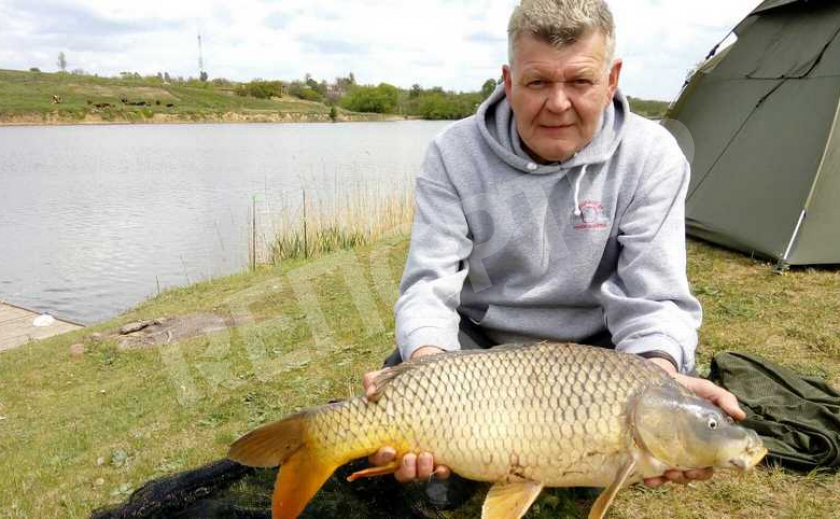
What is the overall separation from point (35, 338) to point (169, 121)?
30.5 m

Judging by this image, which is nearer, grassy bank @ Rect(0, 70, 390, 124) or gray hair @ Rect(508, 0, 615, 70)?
gray hair @ Rect(508, 0, 615, 70)

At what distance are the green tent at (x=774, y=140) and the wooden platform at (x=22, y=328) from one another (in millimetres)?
4762

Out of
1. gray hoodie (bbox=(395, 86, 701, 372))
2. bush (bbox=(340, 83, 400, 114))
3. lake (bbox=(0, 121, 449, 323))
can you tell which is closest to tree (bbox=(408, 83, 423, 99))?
bush (bbox=(340, 83, 400, 114))

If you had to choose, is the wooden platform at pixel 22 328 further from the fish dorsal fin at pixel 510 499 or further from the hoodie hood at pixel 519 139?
the fish dorsal fin at pixel 510 499

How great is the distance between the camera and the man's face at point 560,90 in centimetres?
153

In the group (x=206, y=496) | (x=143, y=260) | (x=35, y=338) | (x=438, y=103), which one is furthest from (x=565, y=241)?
(x=438, y=103)

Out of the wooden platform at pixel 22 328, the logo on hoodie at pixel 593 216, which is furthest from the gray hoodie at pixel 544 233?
the wooden platform at pixel 22 328

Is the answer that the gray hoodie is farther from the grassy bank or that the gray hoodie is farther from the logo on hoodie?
the grassy bank

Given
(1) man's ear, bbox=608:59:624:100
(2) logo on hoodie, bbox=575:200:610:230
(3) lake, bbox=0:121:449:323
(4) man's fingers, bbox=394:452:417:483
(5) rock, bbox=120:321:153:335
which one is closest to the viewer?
(4) man's fingers, bbox=394:452:417:483

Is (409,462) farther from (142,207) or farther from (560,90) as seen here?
(142,207)

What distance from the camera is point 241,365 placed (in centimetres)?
352

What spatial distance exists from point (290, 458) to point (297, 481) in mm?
44

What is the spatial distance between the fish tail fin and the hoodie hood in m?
0.84

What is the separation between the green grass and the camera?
1.81 meters
